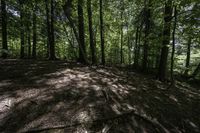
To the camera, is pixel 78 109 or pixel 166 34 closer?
pixel 78 109

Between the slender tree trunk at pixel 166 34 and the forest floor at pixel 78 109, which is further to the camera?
the slender tree trunk at pixel 166 34

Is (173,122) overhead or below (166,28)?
below

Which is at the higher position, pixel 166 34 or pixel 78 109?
pixel 166 34

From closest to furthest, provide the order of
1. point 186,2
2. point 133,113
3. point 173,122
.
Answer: point 133,113, point 173,122, point 186,2

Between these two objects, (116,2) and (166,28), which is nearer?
(166,28)

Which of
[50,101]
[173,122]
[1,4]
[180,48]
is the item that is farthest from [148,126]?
[1,4]

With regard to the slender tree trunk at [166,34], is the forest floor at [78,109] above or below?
below

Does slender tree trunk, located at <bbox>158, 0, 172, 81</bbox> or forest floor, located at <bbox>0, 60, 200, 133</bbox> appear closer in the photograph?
forest floor, located at <bbox>0, 60, 200, 133</bbox>

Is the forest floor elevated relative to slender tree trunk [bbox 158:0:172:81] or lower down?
lower down

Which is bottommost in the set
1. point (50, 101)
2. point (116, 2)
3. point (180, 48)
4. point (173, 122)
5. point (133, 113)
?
point (173, 122)

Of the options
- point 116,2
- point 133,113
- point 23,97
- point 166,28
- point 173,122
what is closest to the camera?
point 23,97

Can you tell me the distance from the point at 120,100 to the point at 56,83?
216 cm

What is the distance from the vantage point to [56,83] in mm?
5566

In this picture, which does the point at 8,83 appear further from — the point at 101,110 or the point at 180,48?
the point at 180,48
